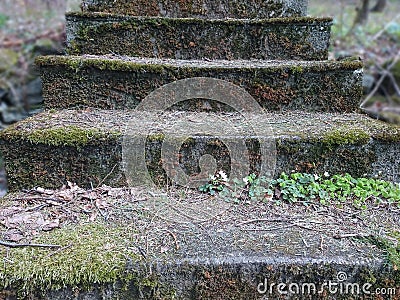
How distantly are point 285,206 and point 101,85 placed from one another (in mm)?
1333

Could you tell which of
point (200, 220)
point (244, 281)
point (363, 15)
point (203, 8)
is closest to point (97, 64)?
point (203, 8)

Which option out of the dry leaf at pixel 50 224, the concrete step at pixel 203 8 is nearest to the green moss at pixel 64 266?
the dry leaf at pixel 50 224

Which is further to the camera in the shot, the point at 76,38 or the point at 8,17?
the point at 8,17

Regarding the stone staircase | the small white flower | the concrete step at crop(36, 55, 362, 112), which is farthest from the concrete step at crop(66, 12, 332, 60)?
the small white flower

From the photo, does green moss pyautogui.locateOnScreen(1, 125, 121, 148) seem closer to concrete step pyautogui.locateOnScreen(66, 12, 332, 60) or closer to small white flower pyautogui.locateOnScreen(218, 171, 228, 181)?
small white flower pyautogui.locateOnScreen(218, 171, 228, 181)

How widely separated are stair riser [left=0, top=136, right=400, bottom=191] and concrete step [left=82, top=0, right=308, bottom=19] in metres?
1.25

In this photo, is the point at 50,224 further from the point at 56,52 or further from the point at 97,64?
the point at 56,52

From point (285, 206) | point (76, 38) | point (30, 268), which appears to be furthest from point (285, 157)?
point (76, 38)

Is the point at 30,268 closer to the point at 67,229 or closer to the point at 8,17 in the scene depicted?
the point at 67,229

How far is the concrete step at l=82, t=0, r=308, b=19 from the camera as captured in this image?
285cm

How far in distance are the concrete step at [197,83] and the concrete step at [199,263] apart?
0.93m

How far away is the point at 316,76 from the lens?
2.45m

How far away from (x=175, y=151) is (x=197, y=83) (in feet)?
1.78

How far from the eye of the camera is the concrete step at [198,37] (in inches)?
104
